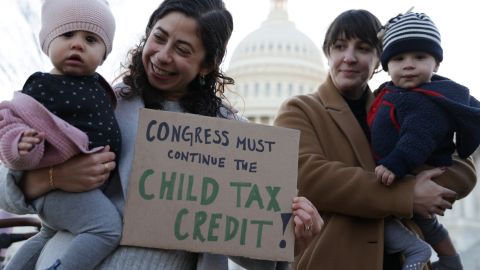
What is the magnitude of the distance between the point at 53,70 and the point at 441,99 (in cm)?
152

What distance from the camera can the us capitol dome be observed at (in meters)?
54.3

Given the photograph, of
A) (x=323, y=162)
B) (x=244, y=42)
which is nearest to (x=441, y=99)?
(x=323, y=162)

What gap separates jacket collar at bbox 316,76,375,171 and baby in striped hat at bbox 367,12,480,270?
0.06 metres

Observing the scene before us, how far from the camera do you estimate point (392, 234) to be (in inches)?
93.0

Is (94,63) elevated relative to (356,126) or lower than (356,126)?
lower

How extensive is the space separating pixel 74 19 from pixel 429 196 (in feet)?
4.97

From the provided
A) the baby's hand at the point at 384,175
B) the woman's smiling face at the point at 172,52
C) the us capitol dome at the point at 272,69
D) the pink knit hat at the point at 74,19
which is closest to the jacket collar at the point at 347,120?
the baby's hand at the point at 384,175

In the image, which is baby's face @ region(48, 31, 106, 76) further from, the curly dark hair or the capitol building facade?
the capitol building facade

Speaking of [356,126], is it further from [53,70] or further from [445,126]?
[53,70]

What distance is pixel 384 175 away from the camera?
7.33 feet

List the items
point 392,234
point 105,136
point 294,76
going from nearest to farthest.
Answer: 1. point 105,136
2. point 392,234
3. point 294,76

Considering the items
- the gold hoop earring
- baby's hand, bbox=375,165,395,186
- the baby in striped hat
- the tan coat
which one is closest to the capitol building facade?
the tan coat

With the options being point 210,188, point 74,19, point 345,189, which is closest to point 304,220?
point 210,188

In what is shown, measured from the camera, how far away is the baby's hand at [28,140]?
1516 mm
